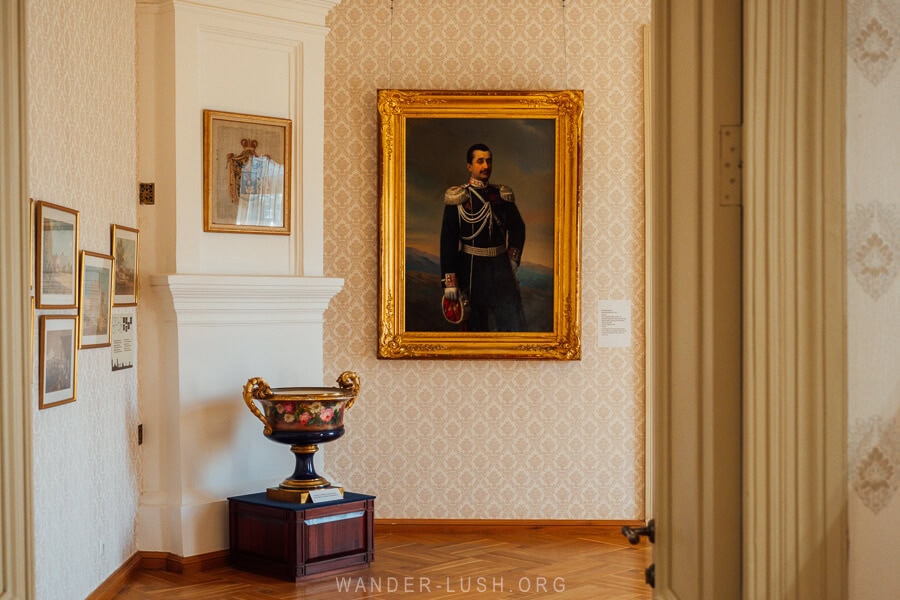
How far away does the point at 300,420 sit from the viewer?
6.00 meters

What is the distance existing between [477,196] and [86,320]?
3.25m

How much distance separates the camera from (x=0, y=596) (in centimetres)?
194

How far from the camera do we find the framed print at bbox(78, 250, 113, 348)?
512 centimetres

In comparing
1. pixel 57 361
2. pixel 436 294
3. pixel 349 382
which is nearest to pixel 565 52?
pixel 436 294

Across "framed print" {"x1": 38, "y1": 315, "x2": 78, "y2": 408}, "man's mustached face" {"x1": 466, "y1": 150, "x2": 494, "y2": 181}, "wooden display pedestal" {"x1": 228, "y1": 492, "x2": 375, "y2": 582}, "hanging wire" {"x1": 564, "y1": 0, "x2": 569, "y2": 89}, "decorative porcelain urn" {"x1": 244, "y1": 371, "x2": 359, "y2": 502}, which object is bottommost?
"wooden display pedestal" {"x1": 228, "y1": 492, "x2": 375, "y2": 582}

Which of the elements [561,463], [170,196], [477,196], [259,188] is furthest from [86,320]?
[561,463]

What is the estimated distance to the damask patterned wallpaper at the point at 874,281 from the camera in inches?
60.6

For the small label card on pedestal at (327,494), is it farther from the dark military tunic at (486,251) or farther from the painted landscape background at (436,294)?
the dark military tunic at (486,251)

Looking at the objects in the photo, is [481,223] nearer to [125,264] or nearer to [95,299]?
[125,264]

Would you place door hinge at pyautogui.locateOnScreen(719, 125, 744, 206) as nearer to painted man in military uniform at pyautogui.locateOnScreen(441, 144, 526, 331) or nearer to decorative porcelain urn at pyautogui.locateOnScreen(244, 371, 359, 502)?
decorative porcelain urn at pyautogui.locateOnScreen(244, 371, 359, 502)

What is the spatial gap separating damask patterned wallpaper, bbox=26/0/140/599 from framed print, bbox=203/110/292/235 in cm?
49

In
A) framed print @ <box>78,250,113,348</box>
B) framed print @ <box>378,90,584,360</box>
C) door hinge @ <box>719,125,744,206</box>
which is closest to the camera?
door hinge @ <box>719,125,744,206</box>

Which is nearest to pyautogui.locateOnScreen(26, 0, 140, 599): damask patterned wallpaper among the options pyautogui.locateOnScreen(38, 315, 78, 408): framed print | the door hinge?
pyautogui.locateOnScreen(38, 315, 78, 408): framed print

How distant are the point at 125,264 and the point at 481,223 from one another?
2719 millimetres
